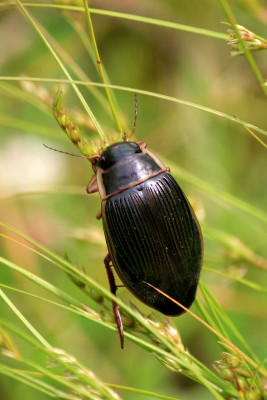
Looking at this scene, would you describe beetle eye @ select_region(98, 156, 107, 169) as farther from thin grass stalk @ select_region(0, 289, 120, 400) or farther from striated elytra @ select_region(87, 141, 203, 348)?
thin grass stalk @ select_region(0, 289, 120, 400)

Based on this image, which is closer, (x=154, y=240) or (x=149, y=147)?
(x=154, y=240)

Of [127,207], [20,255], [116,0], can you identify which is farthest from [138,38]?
[127,207]

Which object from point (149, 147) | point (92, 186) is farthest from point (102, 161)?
point (149, 147)

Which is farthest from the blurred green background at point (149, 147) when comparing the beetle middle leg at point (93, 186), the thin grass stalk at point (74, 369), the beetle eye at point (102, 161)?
the thin grass stalk at point (74, 369)

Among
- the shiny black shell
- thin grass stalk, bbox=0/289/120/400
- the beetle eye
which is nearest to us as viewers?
thin grass stalk, bbox=0/289/120/400

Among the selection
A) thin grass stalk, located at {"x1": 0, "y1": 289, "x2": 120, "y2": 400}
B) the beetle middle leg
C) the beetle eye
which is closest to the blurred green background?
the beetle middle leg

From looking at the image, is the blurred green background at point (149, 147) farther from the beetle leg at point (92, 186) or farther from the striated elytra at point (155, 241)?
the striated elytra at point (155, 241)

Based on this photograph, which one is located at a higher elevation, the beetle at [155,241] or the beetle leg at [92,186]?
the beetle leg at [92,186]

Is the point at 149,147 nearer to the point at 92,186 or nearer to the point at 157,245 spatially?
the point at 92,186
